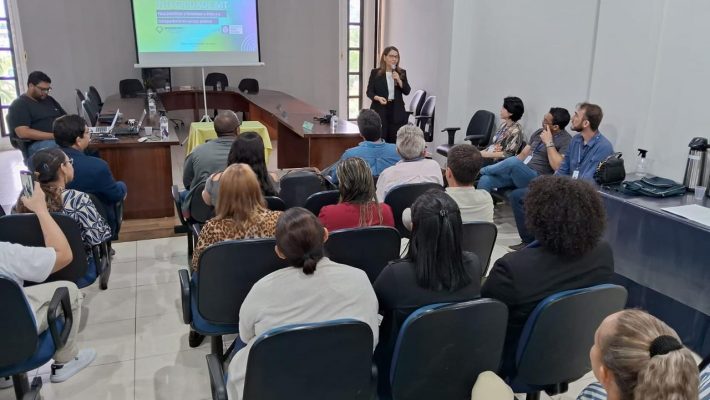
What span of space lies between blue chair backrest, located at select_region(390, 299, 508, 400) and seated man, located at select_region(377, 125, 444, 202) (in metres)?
1.64

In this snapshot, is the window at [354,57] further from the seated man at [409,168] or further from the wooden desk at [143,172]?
the seated man at [409,168]

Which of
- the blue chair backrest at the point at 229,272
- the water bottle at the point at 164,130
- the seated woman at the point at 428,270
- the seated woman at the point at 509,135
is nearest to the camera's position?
the seated woman at the point at 428,270

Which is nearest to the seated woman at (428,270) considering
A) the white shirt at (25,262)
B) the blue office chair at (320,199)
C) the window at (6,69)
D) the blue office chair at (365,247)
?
the blue office chair at (365,247)

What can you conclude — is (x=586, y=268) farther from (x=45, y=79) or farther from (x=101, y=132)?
(x=45, y=79)

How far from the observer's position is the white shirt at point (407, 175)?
132 inches

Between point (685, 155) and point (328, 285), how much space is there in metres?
2.88

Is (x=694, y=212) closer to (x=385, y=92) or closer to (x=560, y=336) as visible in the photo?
(x=560, y=336)

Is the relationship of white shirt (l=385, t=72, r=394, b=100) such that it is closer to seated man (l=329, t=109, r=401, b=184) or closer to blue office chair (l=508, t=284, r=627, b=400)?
seated man (l=329, t=109, r=401, b=184)

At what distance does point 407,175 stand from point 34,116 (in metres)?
3.87

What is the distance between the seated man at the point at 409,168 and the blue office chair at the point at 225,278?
127cm

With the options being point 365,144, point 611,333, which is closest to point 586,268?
point 611,333

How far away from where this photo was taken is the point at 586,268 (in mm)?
1920

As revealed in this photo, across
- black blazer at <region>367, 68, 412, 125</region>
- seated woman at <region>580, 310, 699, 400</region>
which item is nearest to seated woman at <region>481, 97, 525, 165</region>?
black blazer at <region>367, 68, 412, 125</region>

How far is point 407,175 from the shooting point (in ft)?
11.0
